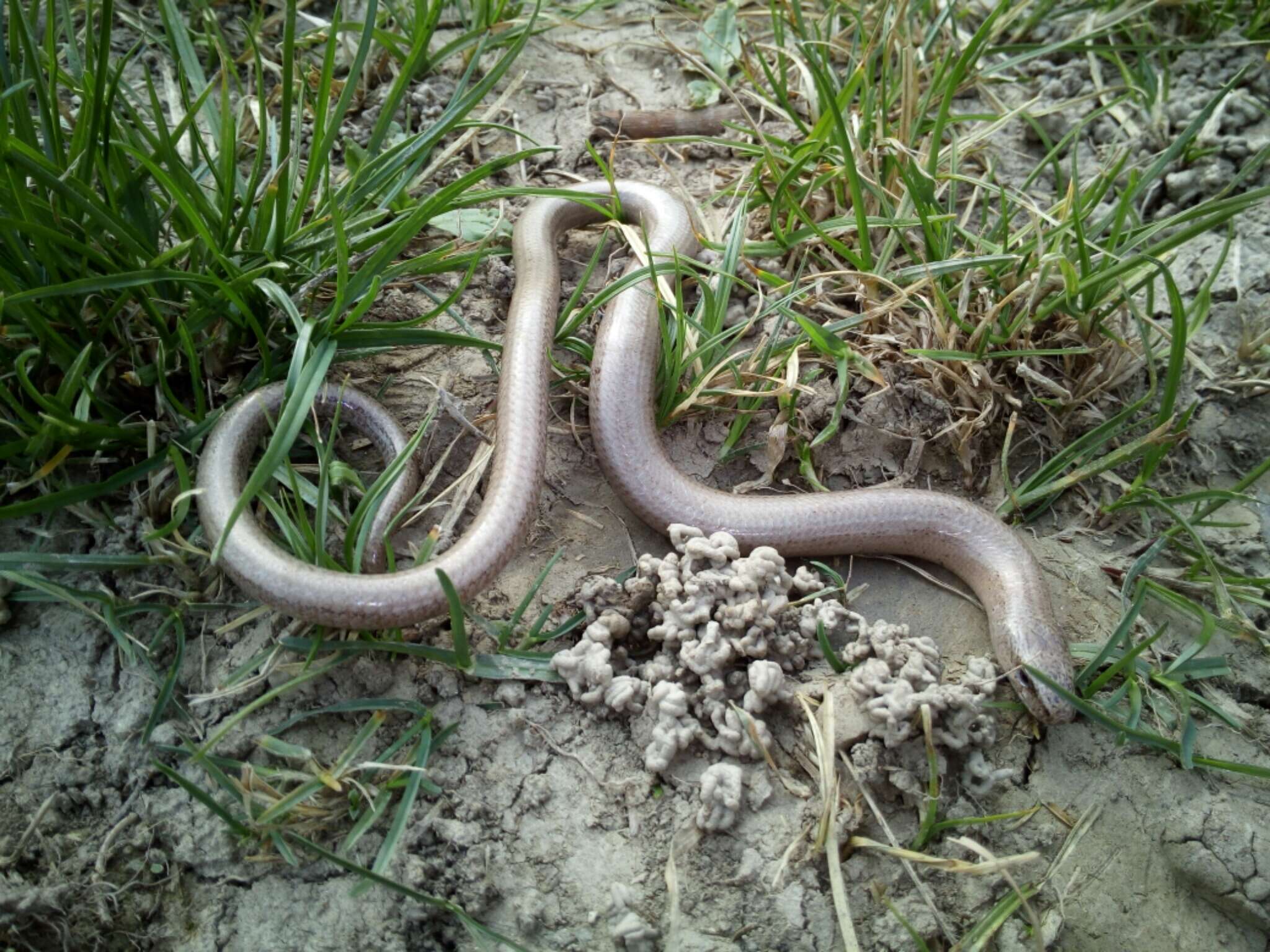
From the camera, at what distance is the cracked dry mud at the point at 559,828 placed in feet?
7.67

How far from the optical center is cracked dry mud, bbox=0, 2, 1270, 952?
2.34m

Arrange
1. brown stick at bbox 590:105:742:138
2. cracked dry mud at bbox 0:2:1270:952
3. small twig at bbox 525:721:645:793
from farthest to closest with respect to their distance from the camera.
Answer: brown stick at bbox 590:105:742:138 → small twig at bbox 525:721:645:793 → cracked dry mud at bbox 0:2:1270:952

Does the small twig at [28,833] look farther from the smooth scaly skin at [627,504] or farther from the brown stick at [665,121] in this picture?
the brown stick at [665,121]

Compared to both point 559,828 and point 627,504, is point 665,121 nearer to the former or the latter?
point 627,504

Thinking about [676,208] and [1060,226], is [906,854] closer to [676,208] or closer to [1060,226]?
[1060,226]

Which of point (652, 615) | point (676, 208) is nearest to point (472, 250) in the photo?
point (676, 208)

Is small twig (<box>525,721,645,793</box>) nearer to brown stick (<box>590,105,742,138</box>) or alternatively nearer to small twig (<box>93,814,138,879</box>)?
small twig (<box>93,814,138,879</box>)

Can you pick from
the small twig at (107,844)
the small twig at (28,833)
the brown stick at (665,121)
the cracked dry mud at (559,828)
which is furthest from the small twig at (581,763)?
the brown stick at (665,121)

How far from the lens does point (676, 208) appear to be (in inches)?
155

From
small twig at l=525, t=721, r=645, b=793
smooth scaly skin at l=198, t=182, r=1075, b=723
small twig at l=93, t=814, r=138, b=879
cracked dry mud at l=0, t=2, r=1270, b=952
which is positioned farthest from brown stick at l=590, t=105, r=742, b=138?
small twig at l=93, t=814, r=138, b=879

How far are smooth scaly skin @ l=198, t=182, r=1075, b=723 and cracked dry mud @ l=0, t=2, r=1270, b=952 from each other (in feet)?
0.60

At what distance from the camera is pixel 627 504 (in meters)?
3.21

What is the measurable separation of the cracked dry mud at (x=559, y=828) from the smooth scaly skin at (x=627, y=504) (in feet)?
0.60

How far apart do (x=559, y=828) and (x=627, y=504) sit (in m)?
1.18
